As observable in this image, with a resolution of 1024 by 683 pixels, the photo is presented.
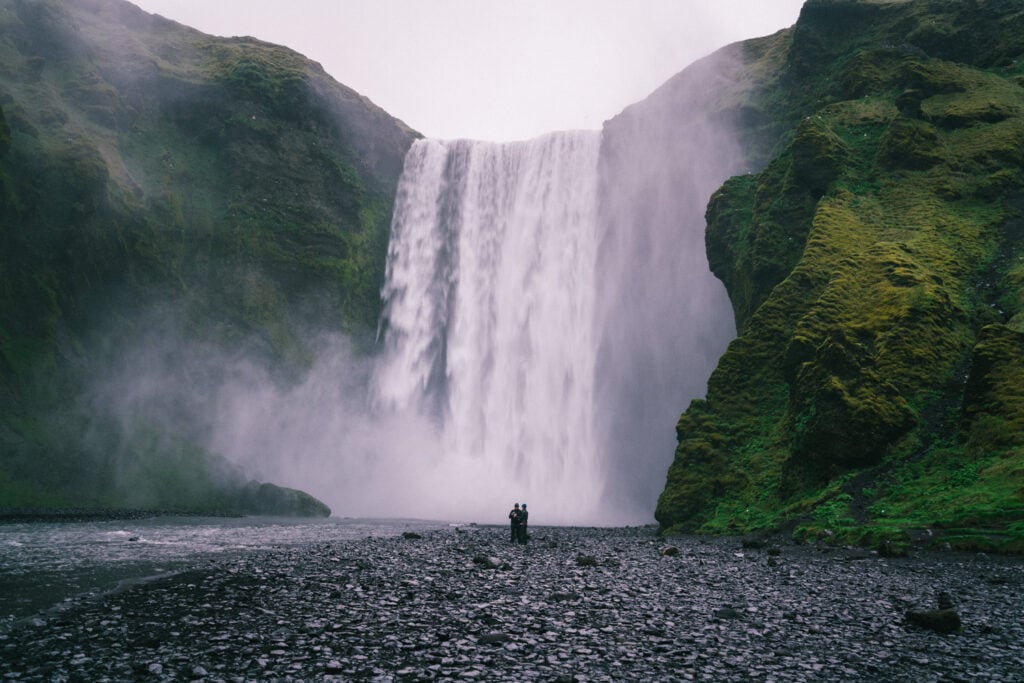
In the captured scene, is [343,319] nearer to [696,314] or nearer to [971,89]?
[696,314]

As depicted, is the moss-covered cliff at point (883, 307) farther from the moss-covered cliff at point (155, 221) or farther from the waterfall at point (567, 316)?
the moss-covered cliff at point (155, 221)

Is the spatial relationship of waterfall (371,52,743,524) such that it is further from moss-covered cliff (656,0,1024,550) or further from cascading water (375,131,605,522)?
moss-covered cliff (656,0,1024,550)

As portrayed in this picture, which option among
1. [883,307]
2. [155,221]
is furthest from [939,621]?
[155,221]

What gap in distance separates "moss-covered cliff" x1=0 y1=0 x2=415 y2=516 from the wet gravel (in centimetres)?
3896

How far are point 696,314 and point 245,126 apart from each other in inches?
1953

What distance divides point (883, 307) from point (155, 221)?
185 ft

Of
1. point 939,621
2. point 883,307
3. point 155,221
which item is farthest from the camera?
point 155,221

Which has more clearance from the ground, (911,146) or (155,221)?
(155,221)

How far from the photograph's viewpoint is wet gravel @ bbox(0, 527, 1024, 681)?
714 cm

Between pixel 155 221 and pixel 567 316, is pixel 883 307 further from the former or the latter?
pixel 155 221

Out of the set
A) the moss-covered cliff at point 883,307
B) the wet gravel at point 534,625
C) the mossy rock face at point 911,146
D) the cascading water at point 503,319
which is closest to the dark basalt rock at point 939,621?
the wet gravel at point 534,625

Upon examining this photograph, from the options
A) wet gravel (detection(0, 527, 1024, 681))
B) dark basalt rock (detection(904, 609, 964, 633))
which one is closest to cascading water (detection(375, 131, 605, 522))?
wet gravel (detection(0, 527, 1024, 681))

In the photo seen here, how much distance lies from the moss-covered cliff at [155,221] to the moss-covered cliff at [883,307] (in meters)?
37.8

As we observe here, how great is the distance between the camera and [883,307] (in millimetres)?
27922
